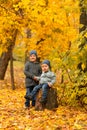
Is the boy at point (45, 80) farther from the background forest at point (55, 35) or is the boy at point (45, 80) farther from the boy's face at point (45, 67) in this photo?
the background forest at point (55, 35)

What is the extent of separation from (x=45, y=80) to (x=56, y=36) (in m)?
7.75

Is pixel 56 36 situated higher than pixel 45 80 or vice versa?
pixel 56 36

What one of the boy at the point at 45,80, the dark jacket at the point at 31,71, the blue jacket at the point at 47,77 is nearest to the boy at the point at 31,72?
Answer: the dark jacket at the point at 31,71

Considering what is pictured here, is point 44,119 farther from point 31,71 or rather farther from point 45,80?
point 31,71

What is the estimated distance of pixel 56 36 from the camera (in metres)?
17.2

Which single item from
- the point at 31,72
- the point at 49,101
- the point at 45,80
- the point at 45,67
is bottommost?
the point at 49,101

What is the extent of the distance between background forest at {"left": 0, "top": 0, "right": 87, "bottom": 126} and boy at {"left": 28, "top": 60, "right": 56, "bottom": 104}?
0.24 meters

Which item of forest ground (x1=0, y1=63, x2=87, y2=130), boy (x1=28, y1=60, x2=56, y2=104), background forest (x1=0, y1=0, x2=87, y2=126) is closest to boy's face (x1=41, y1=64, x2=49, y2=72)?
boy (x1=28, y1=60, x2=56, y2=104)

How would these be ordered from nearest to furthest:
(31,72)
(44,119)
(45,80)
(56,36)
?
(44,119) → (45,80) → (31,72) → (56,36)

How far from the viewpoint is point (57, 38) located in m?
17.2

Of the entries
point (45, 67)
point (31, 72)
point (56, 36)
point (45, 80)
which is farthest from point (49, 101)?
point (56, 36)

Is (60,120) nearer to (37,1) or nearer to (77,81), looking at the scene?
(77,81)

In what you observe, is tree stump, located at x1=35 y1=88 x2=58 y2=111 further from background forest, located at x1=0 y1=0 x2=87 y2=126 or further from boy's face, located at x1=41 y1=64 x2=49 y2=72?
boy's face, located at x1=41 y1=64 x2=49 y2=72

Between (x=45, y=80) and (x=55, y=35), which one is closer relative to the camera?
(x=45, y=80)
